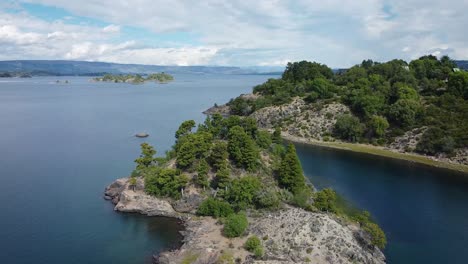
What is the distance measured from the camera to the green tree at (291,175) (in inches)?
2136

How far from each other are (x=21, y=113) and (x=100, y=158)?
82.4 metres

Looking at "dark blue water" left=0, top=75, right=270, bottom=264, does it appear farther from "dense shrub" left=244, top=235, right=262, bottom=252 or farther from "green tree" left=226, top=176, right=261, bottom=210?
"dense shrub" left=244, top=235, right=262, bottom=252

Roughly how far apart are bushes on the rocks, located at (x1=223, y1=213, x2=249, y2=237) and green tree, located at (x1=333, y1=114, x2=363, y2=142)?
56.9 m

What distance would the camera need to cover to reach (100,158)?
254 feet

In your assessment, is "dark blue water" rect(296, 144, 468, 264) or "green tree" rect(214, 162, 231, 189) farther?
"green tree" rect(214, 162, 231, 189)

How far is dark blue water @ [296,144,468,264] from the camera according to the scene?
43.5 meters

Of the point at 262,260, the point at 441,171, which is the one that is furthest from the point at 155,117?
the point at 262,260

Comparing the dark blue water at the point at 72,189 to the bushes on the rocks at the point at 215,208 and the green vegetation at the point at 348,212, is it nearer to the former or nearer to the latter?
the bushes on the rocks at the point at 215,208

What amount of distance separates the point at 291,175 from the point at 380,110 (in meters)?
54.8

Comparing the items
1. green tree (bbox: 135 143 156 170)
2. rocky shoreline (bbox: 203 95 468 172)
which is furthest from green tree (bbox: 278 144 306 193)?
rocky shoreline (bbox: 203 95 468 172)

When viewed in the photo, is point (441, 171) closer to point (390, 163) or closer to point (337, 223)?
point (390, 163)

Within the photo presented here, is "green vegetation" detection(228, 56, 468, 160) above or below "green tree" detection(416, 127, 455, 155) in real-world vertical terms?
above

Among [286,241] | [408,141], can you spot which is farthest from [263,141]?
[408,141]

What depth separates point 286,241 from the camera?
40.5m
